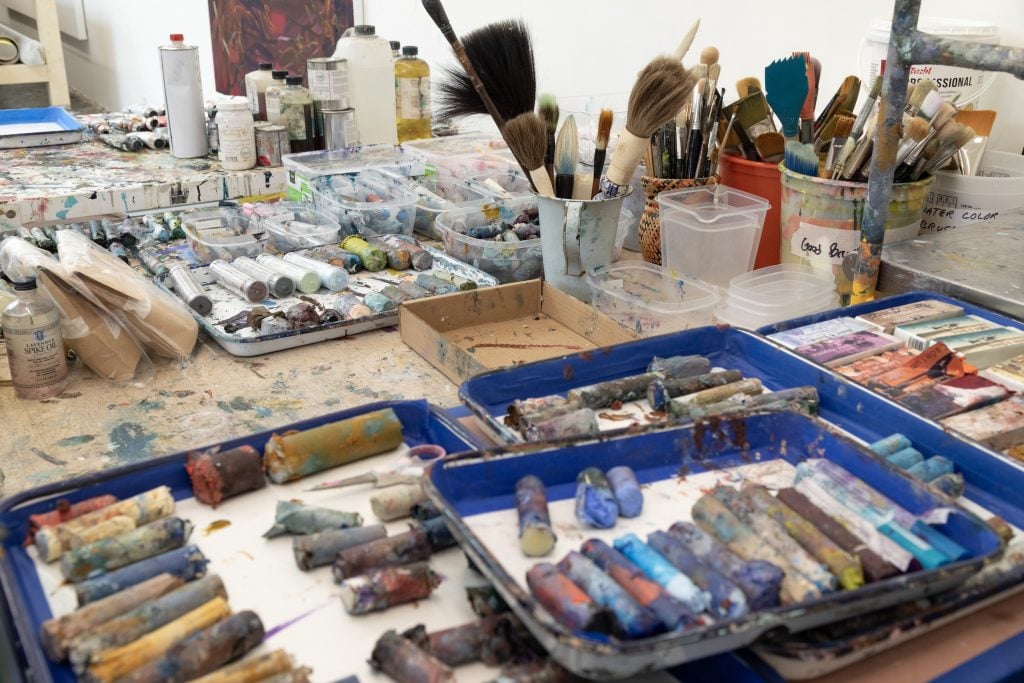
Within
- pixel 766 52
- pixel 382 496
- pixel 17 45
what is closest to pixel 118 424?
pixel 382 496

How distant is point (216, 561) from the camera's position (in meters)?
0.82

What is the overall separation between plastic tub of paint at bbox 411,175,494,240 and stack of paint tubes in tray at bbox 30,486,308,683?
105 cm

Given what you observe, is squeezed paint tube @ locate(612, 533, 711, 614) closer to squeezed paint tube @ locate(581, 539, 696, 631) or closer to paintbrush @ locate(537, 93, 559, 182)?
squeezed paint tube @ locate(581, 539, 696, 631)

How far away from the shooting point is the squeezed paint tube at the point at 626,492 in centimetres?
83

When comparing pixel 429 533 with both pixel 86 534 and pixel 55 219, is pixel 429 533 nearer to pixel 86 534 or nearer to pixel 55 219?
pixel 86 534

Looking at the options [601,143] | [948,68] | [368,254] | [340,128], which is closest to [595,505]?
[601,143]

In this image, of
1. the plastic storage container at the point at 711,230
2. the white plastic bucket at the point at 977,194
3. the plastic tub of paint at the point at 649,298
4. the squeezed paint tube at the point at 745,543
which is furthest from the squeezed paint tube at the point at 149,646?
the white plastic bucket at the point at 977,194

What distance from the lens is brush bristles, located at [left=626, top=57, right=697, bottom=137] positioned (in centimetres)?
126

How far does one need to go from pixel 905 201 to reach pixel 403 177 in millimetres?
1020

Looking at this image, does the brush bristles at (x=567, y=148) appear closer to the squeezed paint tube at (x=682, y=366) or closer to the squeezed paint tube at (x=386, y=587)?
the squeezed paint tube at (x=682, y=366)

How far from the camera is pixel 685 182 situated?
1.54 m

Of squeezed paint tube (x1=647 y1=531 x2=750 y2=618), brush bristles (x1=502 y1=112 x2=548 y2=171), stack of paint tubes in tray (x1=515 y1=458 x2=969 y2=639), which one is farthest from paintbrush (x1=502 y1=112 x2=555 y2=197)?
squeezed paint tube (x1=647 y1=531 x2=750 y2=618)

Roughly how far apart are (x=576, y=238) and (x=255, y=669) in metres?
0.89

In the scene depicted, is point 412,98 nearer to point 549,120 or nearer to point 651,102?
→ point 549,120
